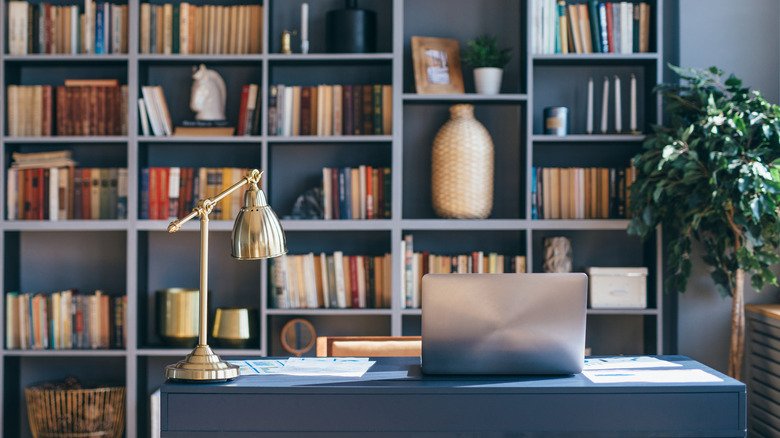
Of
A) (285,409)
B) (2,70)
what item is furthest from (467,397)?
(2,70)

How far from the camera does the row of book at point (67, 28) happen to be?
3.44 m

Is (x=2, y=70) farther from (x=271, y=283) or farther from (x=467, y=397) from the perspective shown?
(x=467, y=397)

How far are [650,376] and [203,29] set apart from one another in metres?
2.65

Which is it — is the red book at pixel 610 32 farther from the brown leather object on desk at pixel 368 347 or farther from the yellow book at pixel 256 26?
the brown leather object on desk at pixel 368 347

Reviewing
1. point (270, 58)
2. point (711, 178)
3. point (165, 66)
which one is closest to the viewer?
point (711, 178)

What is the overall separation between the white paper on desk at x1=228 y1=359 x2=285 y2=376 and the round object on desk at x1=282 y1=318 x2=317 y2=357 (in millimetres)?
1435

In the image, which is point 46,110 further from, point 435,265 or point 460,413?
point 460,413

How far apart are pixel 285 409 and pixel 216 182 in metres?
1.94

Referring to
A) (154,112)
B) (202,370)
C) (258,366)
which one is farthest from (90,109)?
(202,370)

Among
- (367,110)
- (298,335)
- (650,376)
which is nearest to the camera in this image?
(650,376)

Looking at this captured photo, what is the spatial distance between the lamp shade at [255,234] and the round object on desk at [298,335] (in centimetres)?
178

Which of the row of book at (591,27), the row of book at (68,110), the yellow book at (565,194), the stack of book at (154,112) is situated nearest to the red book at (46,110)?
the row of book at (68,110)

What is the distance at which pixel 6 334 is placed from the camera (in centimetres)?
343

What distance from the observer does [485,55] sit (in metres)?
3.40
